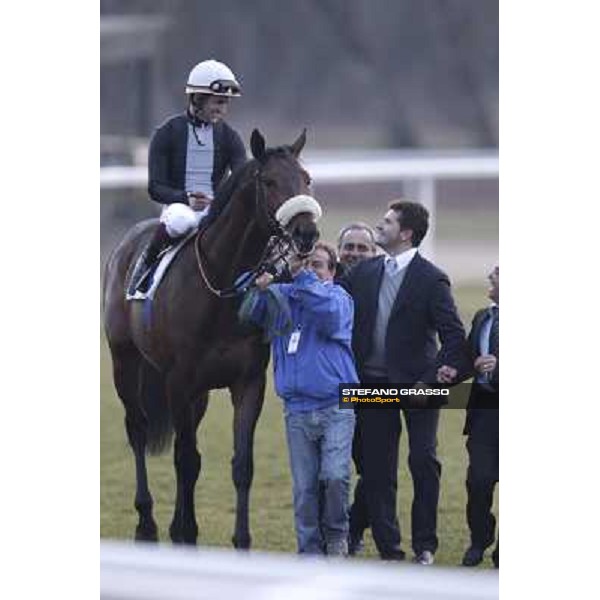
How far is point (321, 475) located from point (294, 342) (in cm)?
30

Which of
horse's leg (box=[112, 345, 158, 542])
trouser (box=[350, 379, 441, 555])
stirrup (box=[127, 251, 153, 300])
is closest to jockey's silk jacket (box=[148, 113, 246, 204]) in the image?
stirrup (box=[127, 251, 153, 300])

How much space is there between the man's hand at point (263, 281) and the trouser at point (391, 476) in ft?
1.07

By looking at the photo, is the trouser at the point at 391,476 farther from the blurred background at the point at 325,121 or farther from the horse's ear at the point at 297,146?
the horse's ear at the point at 297,146

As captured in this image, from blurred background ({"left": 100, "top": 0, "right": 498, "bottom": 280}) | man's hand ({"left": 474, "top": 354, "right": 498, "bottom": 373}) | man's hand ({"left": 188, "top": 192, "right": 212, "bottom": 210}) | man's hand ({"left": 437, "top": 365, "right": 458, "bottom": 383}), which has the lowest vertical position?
man's hand ({"left": 437, "top": 365, "right": 458, "bottom": 383})

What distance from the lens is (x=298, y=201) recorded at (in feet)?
10.2

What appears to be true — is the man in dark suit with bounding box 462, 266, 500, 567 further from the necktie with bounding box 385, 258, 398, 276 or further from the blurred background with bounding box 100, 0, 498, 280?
the blurred background with bounding box 100, 0, 498, 280

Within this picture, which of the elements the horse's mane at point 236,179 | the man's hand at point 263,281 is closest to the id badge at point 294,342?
the man's hand at point 263,281

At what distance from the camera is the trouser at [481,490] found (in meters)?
3.22

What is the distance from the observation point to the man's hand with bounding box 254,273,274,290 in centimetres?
328

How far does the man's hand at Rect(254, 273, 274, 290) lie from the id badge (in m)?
0.12

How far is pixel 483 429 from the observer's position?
321cm
